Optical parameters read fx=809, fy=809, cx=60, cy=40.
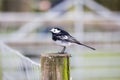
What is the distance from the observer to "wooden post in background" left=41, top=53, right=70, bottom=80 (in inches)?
152

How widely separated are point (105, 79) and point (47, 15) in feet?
10.2

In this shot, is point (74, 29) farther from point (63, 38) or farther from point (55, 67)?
point (55, 67)

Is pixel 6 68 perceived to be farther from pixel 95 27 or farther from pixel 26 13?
pixel 26 13

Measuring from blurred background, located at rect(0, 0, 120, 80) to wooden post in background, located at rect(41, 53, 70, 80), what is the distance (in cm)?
579

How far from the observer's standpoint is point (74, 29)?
11.6 meters

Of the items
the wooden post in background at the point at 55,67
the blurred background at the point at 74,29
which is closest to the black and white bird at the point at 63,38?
the wooden post in background at the point at 55,67

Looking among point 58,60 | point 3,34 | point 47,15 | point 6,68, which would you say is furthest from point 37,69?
point 47,15

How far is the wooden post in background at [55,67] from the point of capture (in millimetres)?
3869

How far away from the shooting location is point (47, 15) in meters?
12.6

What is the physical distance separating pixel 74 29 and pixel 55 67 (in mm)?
7714

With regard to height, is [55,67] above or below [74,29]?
above

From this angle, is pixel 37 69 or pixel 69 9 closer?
pixel 37 69

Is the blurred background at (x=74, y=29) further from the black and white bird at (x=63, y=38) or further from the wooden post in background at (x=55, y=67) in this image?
the wooden post in background at (x=55, y=67)

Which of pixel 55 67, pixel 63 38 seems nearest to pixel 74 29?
pixel 63 38
